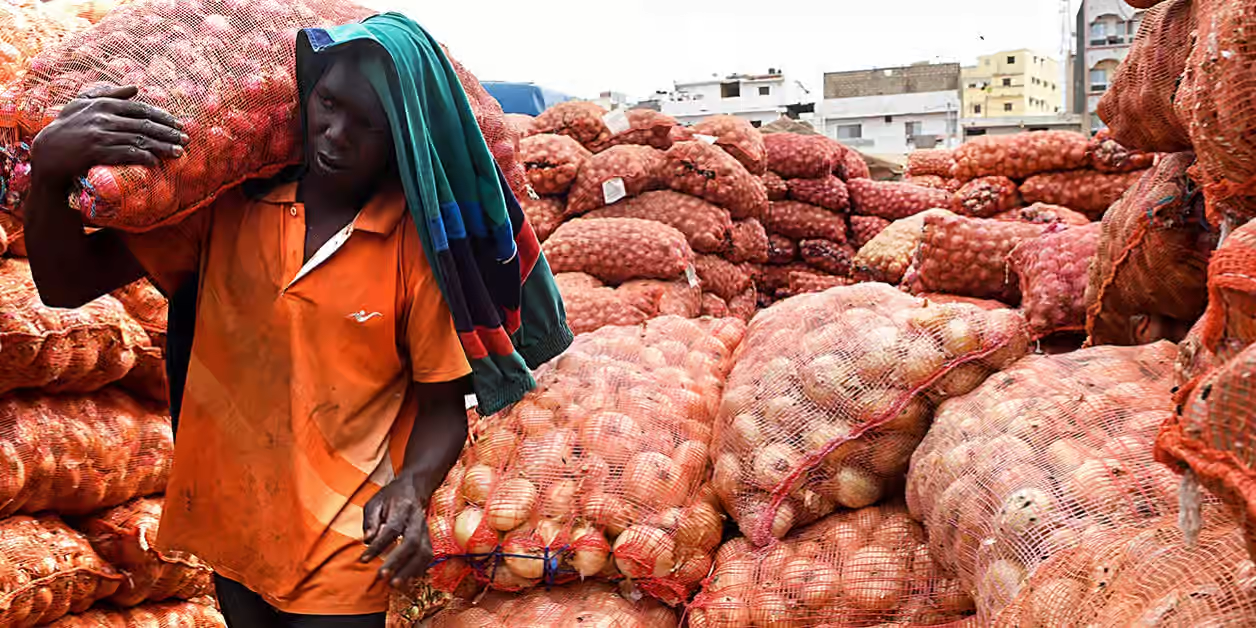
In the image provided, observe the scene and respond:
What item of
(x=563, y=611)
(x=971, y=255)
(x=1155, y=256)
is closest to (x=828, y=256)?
(x=971, y=255)

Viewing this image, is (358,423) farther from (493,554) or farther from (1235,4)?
(1235,4)

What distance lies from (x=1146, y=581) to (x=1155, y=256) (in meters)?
1.19

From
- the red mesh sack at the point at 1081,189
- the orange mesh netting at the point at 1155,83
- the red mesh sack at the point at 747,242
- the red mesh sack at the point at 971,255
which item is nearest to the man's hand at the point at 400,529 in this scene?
the orange mesh netting at the point at 1155,83

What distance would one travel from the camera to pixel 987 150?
5.71 m

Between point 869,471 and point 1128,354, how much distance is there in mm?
581

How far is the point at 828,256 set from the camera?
6.24 m

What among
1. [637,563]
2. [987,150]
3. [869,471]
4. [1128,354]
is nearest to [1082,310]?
[1128,354]

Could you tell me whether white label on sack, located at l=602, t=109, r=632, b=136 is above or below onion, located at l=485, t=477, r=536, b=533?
above

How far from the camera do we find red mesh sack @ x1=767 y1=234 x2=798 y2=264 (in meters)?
6.29

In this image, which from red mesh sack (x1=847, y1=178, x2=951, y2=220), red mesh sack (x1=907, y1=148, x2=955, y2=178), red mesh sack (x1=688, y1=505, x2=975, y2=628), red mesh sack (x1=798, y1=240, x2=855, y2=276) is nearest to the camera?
red mesh sack (x1=688, y1=505, x2=975, y2=628)

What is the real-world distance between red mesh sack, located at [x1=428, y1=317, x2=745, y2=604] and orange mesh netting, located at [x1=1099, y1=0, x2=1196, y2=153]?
1242 mm

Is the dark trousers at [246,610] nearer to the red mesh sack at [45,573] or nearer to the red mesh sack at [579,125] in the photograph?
the red mesh sack at [45,573]

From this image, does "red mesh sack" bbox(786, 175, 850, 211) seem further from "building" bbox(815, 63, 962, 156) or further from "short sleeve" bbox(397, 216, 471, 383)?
"building" bbox(815, 63, 962, 156)

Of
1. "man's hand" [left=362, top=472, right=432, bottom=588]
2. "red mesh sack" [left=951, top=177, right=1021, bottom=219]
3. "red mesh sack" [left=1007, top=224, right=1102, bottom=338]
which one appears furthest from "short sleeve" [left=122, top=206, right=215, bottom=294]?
"red mesh sack" [left=951, top=177, right=1021, bottom=219]
